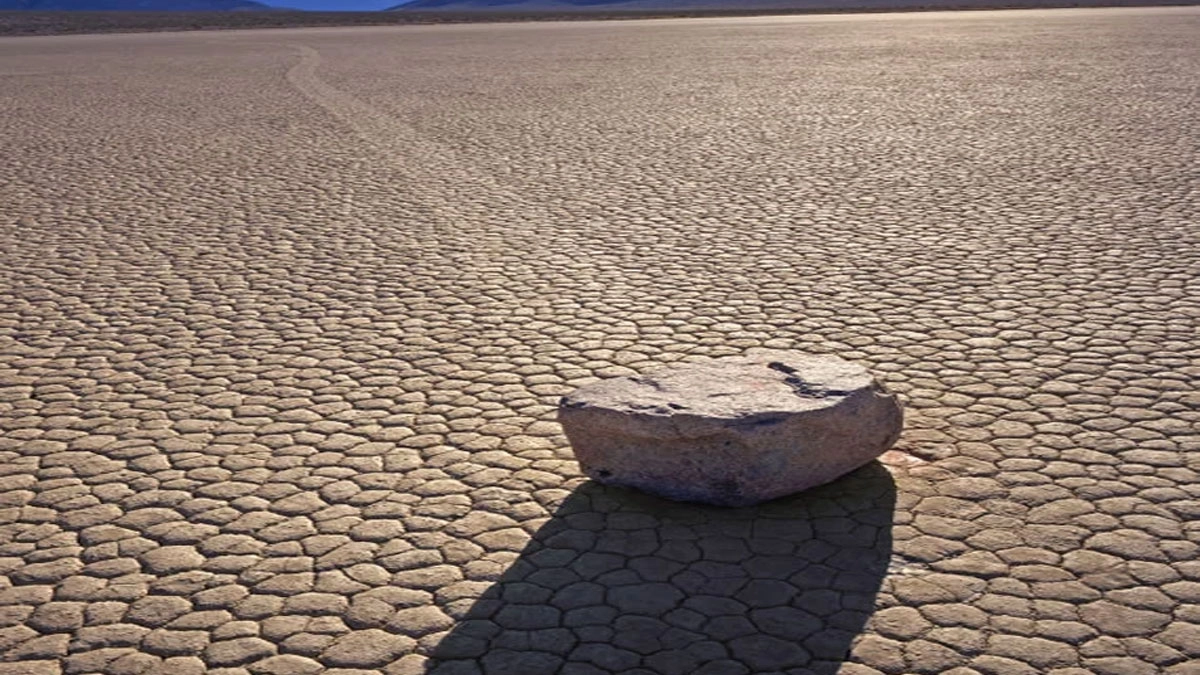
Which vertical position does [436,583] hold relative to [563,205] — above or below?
below

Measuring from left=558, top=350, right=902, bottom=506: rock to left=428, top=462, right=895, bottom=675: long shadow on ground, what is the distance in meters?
0.09

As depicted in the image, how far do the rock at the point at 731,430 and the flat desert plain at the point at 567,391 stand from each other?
0.31 ft

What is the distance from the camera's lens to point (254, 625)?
340 cm

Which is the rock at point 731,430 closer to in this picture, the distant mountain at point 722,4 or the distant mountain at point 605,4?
the distant mountain at point 722,4

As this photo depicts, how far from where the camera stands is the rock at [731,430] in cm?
391

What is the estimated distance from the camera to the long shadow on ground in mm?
3205

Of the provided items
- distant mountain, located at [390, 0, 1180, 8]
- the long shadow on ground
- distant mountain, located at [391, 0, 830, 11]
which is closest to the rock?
the long shadow on ground

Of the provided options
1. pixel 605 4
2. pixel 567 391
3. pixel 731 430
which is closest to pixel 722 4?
pixel 605 4

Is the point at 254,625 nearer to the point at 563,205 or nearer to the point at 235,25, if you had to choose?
the point at 563,205

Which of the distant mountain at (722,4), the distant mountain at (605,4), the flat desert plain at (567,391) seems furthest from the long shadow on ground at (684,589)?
the distant mountain at (605,4)

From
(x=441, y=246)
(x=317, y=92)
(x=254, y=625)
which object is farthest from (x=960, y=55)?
(x=254, y=625)

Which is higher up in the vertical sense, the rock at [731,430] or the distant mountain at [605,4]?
the distant mountain at [605,4]

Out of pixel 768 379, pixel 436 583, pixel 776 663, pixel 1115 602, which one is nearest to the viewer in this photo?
pixel 776 663

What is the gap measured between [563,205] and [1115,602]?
6.11 meters
